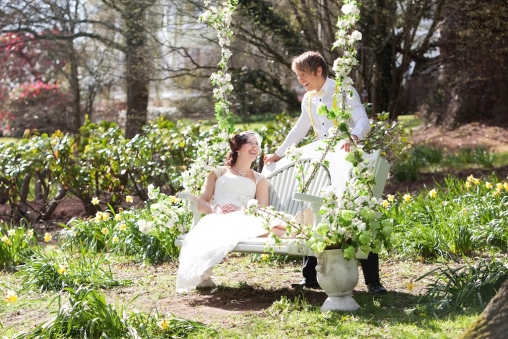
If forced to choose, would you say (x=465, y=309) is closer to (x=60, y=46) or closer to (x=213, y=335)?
(x=213, y=335)

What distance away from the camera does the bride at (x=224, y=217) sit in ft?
15.5

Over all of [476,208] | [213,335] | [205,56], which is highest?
[205,56]

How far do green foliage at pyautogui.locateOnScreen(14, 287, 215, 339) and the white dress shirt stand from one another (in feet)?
5.68

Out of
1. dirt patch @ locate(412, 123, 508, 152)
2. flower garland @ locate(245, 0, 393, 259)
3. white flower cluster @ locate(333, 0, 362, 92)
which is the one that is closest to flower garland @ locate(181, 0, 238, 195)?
flower garland @ locate(245, 0, 393, 259)

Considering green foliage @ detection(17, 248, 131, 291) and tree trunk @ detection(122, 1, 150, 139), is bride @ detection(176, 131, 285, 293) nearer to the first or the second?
green foliage @ detection(17, 248, 131, 291)

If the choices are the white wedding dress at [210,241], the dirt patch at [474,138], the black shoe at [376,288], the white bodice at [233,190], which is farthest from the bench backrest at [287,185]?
the dirt patch at [474,138]

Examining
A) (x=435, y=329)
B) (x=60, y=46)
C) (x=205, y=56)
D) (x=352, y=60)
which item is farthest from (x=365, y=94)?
(x=435, y=329)

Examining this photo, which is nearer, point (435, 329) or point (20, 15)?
point (435, 329)

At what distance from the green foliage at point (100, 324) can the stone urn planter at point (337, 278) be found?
77 centimetres

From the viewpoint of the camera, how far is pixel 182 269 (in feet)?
15.9

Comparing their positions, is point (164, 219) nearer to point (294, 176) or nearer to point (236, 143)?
point (236, 143)

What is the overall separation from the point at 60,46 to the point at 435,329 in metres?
9.72

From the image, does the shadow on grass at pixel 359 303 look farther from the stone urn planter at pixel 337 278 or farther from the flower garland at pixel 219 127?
the flower garland at pixel 219 127

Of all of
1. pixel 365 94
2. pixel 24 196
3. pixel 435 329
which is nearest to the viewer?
pixel 435 329
